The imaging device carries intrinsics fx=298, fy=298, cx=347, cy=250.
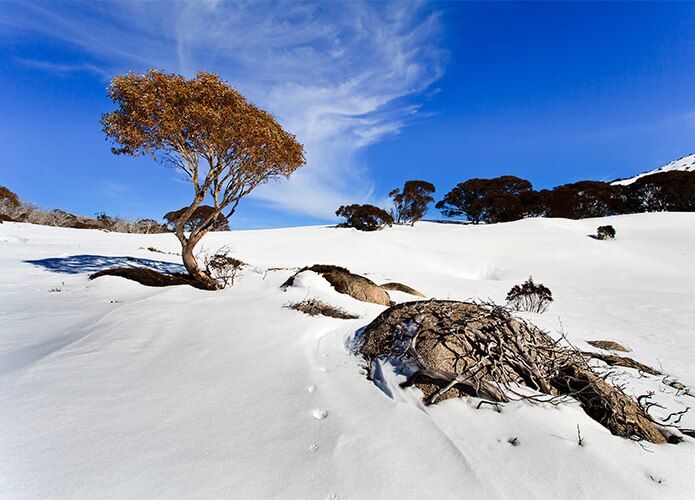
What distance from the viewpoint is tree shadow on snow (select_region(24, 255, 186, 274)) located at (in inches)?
376

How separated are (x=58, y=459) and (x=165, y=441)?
1.73 ft

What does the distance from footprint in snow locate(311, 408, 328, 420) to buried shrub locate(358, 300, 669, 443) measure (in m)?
0.63

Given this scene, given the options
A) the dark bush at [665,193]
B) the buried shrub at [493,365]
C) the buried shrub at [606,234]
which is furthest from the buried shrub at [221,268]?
the dark bush at [665,193]

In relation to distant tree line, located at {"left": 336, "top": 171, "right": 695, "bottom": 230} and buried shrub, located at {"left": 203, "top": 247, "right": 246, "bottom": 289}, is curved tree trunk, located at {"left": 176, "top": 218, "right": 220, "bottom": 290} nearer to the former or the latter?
buried shrub, located at {"left": 203, "top": 247, "right": 246, "bottom": 289}

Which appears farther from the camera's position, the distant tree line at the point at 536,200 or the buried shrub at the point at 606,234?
the distant tree line at the point at 536,200

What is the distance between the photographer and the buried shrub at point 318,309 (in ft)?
16.5

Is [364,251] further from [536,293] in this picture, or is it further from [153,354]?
[153,354]

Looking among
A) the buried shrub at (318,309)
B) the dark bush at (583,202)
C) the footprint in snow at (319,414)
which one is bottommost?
the footprint in snow at (319,414)

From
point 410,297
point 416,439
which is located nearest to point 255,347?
point 416,439

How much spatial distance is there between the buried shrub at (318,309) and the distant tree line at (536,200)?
34.4 m

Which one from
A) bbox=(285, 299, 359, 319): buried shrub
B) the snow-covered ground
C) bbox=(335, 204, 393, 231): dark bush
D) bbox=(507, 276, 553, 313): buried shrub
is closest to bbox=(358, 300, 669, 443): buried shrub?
the snow-covered ground

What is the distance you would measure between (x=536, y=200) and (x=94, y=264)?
4954 cm

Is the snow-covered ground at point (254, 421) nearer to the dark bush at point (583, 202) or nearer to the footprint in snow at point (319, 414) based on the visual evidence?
the footprint in snow at point (319, 414)

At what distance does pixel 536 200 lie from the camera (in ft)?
142
